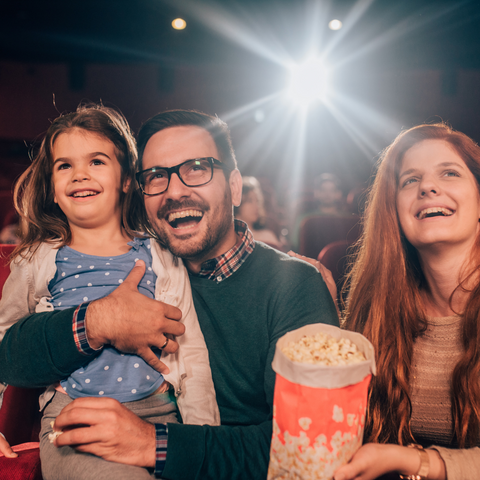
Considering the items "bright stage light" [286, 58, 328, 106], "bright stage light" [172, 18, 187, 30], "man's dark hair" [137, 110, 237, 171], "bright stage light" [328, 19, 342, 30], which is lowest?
"man's dark hair" [137, 110, 237, 171]

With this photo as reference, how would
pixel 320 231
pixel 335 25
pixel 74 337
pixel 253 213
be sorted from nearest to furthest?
pixel 74 337
pixel 320 231
pixel 253 213
pixel 335 25

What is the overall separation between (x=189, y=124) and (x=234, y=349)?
952 millimetres

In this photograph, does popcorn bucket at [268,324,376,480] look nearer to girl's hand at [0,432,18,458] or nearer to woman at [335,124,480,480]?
woman at [335,124,480,480]

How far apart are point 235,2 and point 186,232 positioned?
268 inches

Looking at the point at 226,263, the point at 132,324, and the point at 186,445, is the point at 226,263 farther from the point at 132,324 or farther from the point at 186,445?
the point at 186,445

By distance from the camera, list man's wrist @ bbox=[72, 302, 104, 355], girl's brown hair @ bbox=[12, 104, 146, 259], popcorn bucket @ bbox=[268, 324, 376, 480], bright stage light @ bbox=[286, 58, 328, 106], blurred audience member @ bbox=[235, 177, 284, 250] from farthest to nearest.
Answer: bright stage light @ bbox=[286, 58, 328, 106] → blurred audience member @ bbox=[235, 177, 284, 250] → girl's brown hair @ bbox=[12, 104, 146, 259] → man's wrist @ bbox=[72, 302, 104, 355] → popcorn bucket @ bbox=[268, 324, 376, 480]

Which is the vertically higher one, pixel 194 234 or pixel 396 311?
pixel 194 234

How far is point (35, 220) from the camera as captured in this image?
1.64m

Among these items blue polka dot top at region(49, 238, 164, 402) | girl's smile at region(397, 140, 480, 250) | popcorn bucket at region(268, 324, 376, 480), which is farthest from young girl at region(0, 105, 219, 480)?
girl's smile at region(397, 140, 480, 250)

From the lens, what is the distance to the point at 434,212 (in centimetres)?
140

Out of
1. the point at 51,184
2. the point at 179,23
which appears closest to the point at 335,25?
the point at 179,23

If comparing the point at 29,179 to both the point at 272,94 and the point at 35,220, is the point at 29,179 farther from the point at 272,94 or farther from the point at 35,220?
the point at 272,94

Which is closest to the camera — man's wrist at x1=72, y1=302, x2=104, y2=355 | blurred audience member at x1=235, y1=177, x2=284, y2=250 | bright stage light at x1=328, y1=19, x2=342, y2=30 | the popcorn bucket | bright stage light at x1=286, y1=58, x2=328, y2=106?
the popcorn bucket

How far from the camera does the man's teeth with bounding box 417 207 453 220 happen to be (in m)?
1.35
